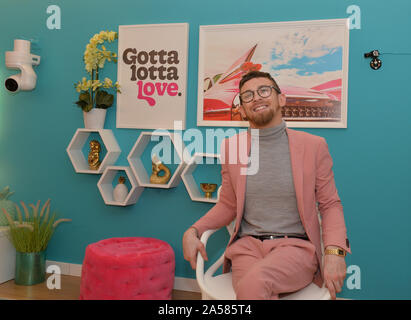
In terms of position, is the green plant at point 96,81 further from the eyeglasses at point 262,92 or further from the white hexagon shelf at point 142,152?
the eyeglasses at point 262,92

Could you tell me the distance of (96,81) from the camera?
10.3ft

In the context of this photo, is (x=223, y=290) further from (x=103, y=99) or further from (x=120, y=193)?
(x=103, y=99)

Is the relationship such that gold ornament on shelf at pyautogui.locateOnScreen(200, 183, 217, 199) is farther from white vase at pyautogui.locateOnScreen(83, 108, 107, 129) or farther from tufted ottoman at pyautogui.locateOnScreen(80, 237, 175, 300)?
white vase at pyautogui.locateOnScreen(83, 108, 107, 129)

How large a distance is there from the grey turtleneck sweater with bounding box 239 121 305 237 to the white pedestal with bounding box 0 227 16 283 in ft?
6.96

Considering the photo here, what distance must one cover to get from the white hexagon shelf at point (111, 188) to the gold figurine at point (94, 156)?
0.14 metres

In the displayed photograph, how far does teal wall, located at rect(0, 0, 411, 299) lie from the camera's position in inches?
107

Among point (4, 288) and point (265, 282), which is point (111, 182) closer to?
point (4, 288)

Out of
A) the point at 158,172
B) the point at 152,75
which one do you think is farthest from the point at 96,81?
the point at 158,172

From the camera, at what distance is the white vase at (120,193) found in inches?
125

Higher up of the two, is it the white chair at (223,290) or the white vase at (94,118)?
the white vase at (94,118)

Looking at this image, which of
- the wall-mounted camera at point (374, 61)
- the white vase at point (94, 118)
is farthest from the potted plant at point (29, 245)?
the wall-mounted camera at point (374, 61)
